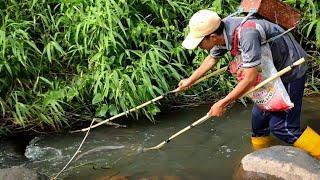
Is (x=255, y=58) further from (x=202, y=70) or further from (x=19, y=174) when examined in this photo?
(x=19, y=174)

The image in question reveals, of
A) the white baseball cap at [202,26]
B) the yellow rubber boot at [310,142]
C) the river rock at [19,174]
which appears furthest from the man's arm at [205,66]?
the river rock at [19,174]

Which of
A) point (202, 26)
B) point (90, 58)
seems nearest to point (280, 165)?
point (202, 26)

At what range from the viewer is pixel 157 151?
4.92m

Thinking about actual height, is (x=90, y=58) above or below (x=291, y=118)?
above

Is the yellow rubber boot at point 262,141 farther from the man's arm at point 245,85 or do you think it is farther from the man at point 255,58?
the man's arm at point 245,85

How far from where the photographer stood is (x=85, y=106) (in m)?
5.53

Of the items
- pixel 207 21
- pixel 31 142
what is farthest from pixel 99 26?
pixel 207 21

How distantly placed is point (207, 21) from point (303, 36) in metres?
3.20

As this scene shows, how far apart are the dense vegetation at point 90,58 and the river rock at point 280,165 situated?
153 centimetres

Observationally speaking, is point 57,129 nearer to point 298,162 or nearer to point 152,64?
point 152,64

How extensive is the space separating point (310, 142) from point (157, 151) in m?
1.59

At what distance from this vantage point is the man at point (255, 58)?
11.7 feet

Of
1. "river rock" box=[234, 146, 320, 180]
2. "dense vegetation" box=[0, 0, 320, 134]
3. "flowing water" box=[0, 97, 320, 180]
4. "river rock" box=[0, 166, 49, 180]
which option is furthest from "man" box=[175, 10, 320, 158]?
"river rock" box=[0, 166, 49, 180]

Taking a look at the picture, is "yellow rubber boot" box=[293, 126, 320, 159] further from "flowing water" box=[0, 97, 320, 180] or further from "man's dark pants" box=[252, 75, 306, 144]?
"flowing water" box=[0, 97, 320, 180]
